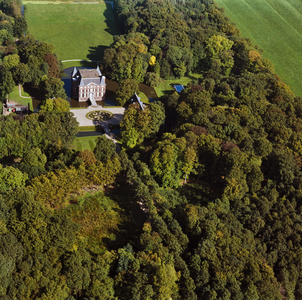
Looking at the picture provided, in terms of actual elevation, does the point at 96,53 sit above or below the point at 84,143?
below

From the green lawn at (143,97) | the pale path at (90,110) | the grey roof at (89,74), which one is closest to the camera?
the pale path at (90,110)

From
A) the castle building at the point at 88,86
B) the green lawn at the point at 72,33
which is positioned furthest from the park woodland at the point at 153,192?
the green lawn at the point at 72,33

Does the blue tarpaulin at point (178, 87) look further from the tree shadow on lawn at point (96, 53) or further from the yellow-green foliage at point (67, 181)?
the yellow-green foliage at point (67, 181)

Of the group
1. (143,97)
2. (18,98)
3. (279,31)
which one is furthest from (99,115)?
(279,31)

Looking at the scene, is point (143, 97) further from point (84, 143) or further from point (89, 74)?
point (84, 143)

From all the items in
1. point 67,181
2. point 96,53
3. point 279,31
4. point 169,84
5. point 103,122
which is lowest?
point 96,53

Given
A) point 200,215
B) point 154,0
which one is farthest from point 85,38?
point 200,215
